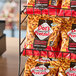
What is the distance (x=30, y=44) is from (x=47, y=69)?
201 millimetres

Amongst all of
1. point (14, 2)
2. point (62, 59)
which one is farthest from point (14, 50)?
point (62, 59)

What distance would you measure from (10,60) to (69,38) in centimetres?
112

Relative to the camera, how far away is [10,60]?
6.95 feet

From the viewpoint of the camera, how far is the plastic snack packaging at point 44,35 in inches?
45.5

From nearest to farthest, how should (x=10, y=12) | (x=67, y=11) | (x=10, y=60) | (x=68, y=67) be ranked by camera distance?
(x=67, y=11) → (x=68, y=67) → (x=10, y=60) → (x=10, y=12)

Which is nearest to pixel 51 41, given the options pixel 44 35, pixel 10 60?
pixel 44 35

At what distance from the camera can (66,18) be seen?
1157mm

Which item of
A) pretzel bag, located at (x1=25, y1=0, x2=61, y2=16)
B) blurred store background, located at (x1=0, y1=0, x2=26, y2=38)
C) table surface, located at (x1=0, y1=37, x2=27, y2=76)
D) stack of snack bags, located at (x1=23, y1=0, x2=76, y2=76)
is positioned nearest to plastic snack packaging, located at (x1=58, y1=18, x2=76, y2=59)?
stack of snack bags, located at (x1=23, y1=0, x2=76, y2=76)

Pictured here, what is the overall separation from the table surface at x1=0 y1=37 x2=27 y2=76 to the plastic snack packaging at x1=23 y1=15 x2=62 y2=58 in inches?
25.8

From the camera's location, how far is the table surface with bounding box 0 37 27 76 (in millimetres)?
1776

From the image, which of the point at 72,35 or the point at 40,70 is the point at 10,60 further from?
the point at 72,35

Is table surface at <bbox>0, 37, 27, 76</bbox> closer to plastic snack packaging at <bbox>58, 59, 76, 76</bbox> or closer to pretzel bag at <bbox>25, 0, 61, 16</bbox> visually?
plastic snack packaging at <bbox>58, 59, 76, 76</bbox>

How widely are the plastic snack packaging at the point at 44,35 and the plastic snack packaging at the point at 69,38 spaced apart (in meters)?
0.04

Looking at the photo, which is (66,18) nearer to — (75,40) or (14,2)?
(75,40)
